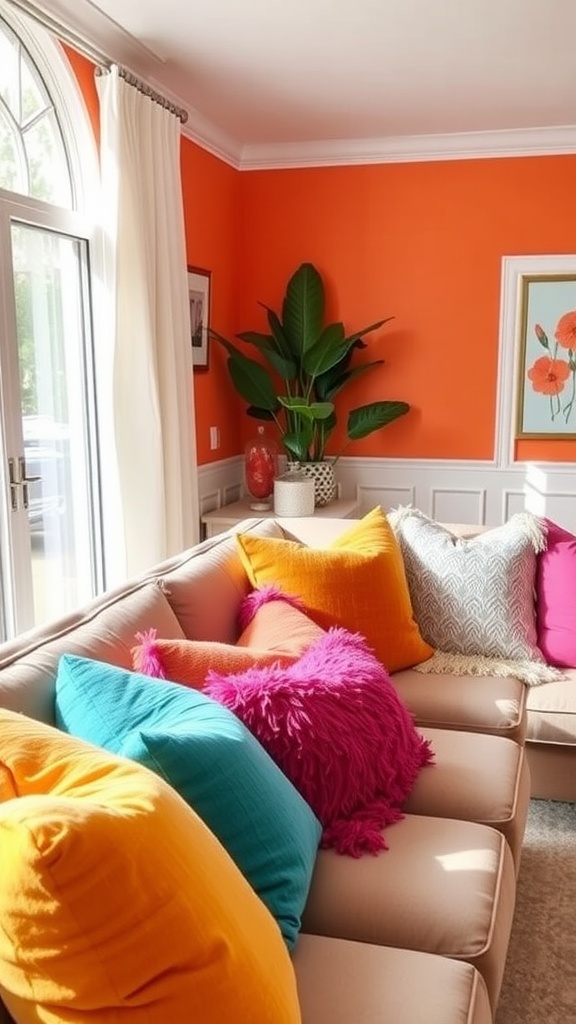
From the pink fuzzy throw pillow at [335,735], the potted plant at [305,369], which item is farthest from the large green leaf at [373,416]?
the pink fuzzy throw pillow at [335,735]

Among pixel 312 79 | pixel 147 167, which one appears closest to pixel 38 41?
pixel 147 167

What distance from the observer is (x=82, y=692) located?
1.37 m

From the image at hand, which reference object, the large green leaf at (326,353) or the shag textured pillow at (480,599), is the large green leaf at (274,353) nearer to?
the large green leaf at (326,353)

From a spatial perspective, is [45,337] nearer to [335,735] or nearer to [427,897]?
[335,735]

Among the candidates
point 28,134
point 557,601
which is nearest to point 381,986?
point 557,601

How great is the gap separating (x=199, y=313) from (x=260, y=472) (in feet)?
2.62

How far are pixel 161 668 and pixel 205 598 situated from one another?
1.53 feet

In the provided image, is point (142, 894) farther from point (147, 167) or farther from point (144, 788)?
point (147, 167)

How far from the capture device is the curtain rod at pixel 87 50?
99.3 inches

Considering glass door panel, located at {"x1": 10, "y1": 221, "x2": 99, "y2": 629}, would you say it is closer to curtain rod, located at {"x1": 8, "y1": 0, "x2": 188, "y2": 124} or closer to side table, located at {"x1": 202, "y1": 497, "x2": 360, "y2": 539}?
curtain rod, located at {"x1": 8, "y1": 0, "x2": 188, "y2": 124}

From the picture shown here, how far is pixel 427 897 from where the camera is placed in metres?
1.42

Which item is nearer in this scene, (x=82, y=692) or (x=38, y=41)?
(x=82, y=692)

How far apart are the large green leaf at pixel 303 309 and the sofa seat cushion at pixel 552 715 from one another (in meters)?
2.36

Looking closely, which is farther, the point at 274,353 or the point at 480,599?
Answer: the point at 274,353
